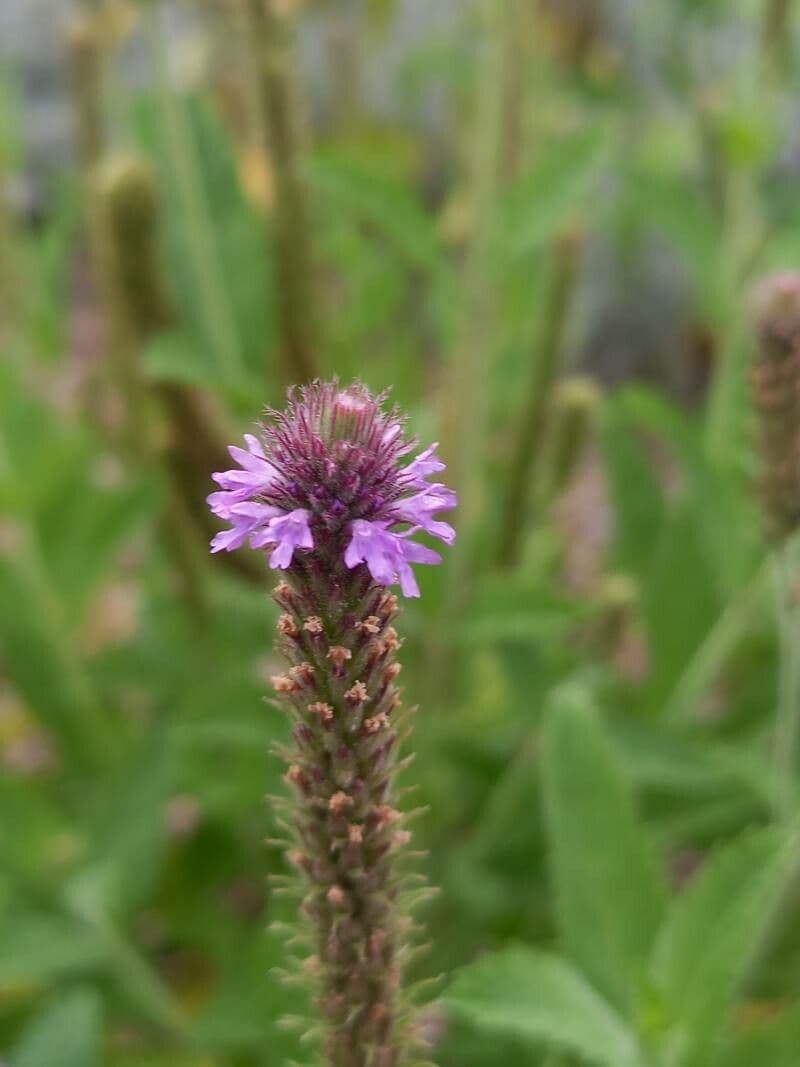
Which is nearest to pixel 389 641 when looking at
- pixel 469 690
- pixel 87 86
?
pixel 469 690

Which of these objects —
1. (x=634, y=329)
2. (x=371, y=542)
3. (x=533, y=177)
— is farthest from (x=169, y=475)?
(x=634, y=329)

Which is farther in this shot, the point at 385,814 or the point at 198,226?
the point at 198,226

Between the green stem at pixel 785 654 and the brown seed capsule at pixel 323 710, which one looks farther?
the green stem at pixel 785 654

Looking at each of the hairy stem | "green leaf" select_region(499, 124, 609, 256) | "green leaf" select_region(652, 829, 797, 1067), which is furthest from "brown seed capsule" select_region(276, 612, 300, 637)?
"green leaf" select_region(499, 124, 609, 256)

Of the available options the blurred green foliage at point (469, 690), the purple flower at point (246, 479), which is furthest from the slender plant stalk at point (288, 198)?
the purple flower at point (246, 479)

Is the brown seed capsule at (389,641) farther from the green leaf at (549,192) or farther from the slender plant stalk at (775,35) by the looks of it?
the slender plant stalk at (775,35)

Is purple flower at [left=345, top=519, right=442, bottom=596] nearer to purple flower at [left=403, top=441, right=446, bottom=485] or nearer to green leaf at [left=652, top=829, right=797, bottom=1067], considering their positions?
purple flower at [left=403, top=441, right=446, bottom=485]

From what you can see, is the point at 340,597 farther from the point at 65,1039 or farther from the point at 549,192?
the point at 549,192
